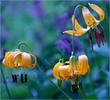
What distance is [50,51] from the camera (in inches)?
97.5

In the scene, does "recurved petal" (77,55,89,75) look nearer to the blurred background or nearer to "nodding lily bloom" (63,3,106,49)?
"nodding lily bloom" (63,3,106,49)

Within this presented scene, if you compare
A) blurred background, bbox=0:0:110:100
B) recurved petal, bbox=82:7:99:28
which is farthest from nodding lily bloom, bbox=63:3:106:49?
blurred background, bbox=0:0:110:100

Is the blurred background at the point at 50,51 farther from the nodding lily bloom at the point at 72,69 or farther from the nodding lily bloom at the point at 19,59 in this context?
the nodding lily bloom at the point at 72,69

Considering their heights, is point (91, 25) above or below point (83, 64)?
above

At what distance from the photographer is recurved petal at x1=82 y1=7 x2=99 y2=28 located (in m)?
1.73

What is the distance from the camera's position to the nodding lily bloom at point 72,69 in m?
1.64

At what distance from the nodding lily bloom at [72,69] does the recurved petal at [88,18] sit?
0.16 meters

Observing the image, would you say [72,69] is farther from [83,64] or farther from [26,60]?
[26,60]

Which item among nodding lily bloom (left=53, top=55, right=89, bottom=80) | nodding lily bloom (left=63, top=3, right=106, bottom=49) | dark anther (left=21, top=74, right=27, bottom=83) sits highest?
nodding lily bloom (left=63, top=3, right=106, bottom=49)

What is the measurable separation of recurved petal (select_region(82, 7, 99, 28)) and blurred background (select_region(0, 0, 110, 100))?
0.44ft

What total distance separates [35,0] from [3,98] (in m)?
0.76

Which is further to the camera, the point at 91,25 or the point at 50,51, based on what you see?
the point at 50,51

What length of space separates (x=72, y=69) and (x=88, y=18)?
0.19m

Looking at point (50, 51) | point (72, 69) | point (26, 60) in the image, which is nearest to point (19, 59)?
point (26, 60)
